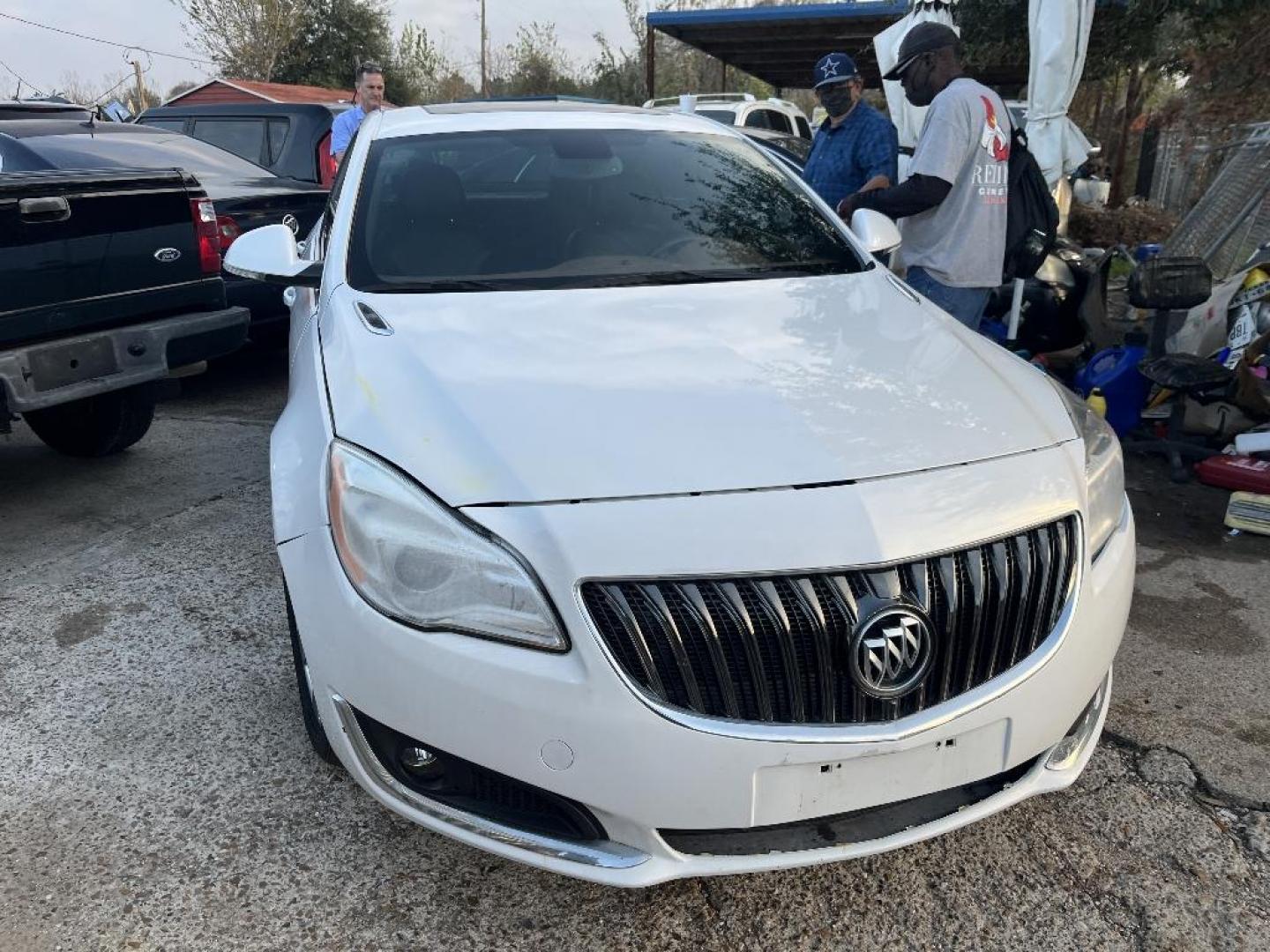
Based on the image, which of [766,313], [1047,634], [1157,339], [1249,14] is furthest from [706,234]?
[1249,14]

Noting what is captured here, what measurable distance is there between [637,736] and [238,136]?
725 cm

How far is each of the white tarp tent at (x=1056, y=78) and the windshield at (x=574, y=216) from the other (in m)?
3.48

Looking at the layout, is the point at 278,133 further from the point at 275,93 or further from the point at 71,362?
the point at 275,93

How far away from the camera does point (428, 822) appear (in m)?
1.80

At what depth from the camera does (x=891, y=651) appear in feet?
5.39

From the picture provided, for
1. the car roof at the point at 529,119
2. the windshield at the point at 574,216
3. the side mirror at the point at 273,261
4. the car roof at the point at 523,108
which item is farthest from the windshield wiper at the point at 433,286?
the car roof at the point at 523,108

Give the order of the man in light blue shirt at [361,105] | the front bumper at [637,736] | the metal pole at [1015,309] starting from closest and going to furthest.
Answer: the front bumper at [637,736]
the metal pole at [1015,309]
the man in light blue shirt at [361,105]

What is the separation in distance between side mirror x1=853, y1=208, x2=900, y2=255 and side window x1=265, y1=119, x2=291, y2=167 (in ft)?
14.7

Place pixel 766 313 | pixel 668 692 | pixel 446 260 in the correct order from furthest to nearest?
pixel 446 260
pixel 766 313
pixel 668 692

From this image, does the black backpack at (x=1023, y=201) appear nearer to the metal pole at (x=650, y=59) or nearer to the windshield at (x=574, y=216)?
the windshield at (x=574, y=216)

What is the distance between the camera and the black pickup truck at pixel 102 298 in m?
3.54

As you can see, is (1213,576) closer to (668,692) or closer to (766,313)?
(766,313)

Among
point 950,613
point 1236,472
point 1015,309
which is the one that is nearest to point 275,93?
point 1015,309

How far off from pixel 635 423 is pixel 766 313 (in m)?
0.76
